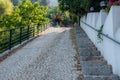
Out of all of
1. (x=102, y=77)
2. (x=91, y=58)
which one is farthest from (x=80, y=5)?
(x=102, y=77)

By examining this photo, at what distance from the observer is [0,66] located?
10227 millimetres

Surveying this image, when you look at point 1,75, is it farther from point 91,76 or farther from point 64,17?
point 64,17

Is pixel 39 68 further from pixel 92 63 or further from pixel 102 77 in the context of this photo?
pixel 102 77

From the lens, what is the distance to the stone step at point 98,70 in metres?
7.53

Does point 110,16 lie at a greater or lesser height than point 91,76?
greater

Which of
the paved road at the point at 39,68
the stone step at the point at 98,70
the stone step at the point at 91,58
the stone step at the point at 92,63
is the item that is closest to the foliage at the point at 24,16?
the paved road at the point at 39,68

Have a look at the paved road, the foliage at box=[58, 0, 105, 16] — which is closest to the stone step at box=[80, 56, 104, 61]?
the paved road

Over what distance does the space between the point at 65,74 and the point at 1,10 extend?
38054 millimetres

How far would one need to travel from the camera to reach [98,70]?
766 cm

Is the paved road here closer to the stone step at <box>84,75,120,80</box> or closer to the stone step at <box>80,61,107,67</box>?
the stone step at <box>80,61,107,67</box>

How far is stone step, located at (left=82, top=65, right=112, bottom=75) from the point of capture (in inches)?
297

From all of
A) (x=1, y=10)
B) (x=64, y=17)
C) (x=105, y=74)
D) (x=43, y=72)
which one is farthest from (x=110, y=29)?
(x=64, y=17)

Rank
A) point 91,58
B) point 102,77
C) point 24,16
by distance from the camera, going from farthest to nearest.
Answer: point 24,16
point 91,58
point 102,77

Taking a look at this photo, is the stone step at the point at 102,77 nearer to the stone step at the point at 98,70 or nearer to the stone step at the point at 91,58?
the stone step at the point at 98,70
